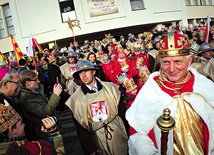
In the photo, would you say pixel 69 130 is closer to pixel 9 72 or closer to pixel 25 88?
pixel 25 88

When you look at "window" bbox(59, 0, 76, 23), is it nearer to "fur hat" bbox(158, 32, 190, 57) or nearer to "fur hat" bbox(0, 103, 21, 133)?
"fur hat" bbox(158, 32, 190, 57)

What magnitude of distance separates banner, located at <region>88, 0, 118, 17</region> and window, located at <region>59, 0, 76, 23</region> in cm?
195

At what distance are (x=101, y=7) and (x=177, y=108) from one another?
2258cm

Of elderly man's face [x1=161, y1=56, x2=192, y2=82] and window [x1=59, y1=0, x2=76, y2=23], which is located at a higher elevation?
window [x1=59, y1=0, x2=76, y2=23]

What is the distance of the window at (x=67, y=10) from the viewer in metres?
22.8

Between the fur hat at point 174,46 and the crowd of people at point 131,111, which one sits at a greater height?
the fur hat at point 174,46

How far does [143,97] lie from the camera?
7.34ft

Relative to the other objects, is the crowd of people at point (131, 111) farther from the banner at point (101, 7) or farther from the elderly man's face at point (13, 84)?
the banner at point (101, 7)

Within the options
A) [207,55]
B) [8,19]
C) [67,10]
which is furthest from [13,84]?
[8,19]

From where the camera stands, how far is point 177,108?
2.08 m

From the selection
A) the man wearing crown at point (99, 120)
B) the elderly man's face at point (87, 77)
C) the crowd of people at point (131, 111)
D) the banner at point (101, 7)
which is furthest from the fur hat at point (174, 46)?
the banner at point (101, 7)

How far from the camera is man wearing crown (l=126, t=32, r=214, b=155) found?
202cm

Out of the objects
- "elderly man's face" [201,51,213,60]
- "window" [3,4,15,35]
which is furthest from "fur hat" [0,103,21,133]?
"window" [3,4,15,35]

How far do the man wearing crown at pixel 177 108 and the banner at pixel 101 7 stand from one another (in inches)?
865
